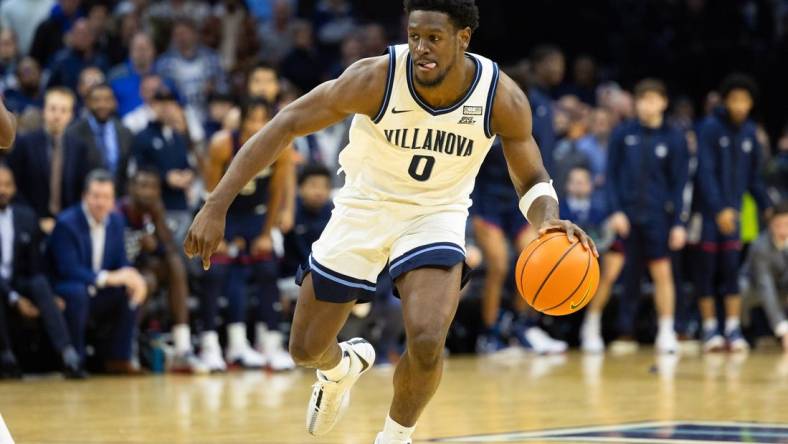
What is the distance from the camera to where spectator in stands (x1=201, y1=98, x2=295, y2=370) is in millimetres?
11383

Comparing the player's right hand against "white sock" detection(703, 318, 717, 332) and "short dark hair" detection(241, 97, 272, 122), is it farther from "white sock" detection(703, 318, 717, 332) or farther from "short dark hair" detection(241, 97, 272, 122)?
"white sock" detection(703, 318, 717, 332)

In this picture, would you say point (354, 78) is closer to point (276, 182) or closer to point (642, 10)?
point (276, 182)

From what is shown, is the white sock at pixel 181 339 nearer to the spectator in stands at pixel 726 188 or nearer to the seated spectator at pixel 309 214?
the seated spectator at pixel 309 214

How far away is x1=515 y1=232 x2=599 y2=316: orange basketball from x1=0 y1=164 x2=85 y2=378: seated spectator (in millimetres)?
5605

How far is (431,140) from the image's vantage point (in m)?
6.11

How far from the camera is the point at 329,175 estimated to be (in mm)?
12219

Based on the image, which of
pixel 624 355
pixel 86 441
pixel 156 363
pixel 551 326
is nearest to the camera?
pixel 86 441

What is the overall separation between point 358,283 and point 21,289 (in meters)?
5.29

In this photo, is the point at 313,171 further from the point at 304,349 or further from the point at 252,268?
the point at 304,349

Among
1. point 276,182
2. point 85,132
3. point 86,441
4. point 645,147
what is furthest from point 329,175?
point 86,441

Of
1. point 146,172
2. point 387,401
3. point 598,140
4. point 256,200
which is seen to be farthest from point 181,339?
point 598,140

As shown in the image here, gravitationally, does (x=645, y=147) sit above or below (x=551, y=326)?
above

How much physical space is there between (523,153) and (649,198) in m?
7.30

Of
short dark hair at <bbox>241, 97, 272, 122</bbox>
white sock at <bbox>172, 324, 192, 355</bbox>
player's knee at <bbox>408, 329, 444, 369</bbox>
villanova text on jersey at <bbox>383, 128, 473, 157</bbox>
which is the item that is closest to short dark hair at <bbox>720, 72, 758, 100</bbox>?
short dark hair at <bbox>241, 97, 272, 122</bbox>
